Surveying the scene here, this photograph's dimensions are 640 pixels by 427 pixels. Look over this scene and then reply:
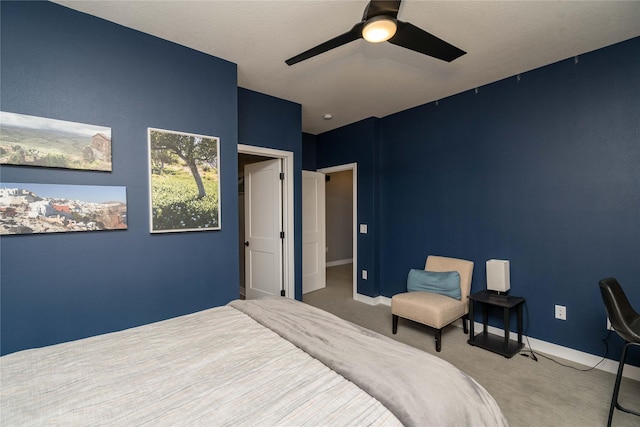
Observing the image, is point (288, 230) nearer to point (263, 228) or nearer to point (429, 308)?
point (263, 228)

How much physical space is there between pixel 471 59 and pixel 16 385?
359cm

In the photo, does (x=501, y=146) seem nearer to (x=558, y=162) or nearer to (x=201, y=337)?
(x=558, y=162)

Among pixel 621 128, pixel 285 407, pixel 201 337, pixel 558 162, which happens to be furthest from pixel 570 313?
pixel 201 337

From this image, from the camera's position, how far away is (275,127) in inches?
136

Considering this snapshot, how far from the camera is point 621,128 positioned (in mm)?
2340

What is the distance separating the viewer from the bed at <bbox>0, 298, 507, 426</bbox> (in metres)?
0.90

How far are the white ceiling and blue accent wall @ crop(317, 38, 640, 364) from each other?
281 mm

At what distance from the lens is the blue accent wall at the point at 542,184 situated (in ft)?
7.71

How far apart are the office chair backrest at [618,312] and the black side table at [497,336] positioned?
74 centimetres

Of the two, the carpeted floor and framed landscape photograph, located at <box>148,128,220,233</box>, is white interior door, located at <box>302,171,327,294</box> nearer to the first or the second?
the carpeted floor

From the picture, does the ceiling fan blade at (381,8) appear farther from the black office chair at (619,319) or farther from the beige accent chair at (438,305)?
the beige accent chair at (438,305)

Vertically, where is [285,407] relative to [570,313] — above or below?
above

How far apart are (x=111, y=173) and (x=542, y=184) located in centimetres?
377

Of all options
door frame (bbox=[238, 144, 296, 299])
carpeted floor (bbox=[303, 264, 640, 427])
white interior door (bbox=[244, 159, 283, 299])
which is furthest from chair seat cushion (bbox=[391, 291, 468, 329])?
white interior door (bbox=[244, 159, 283, 299])
